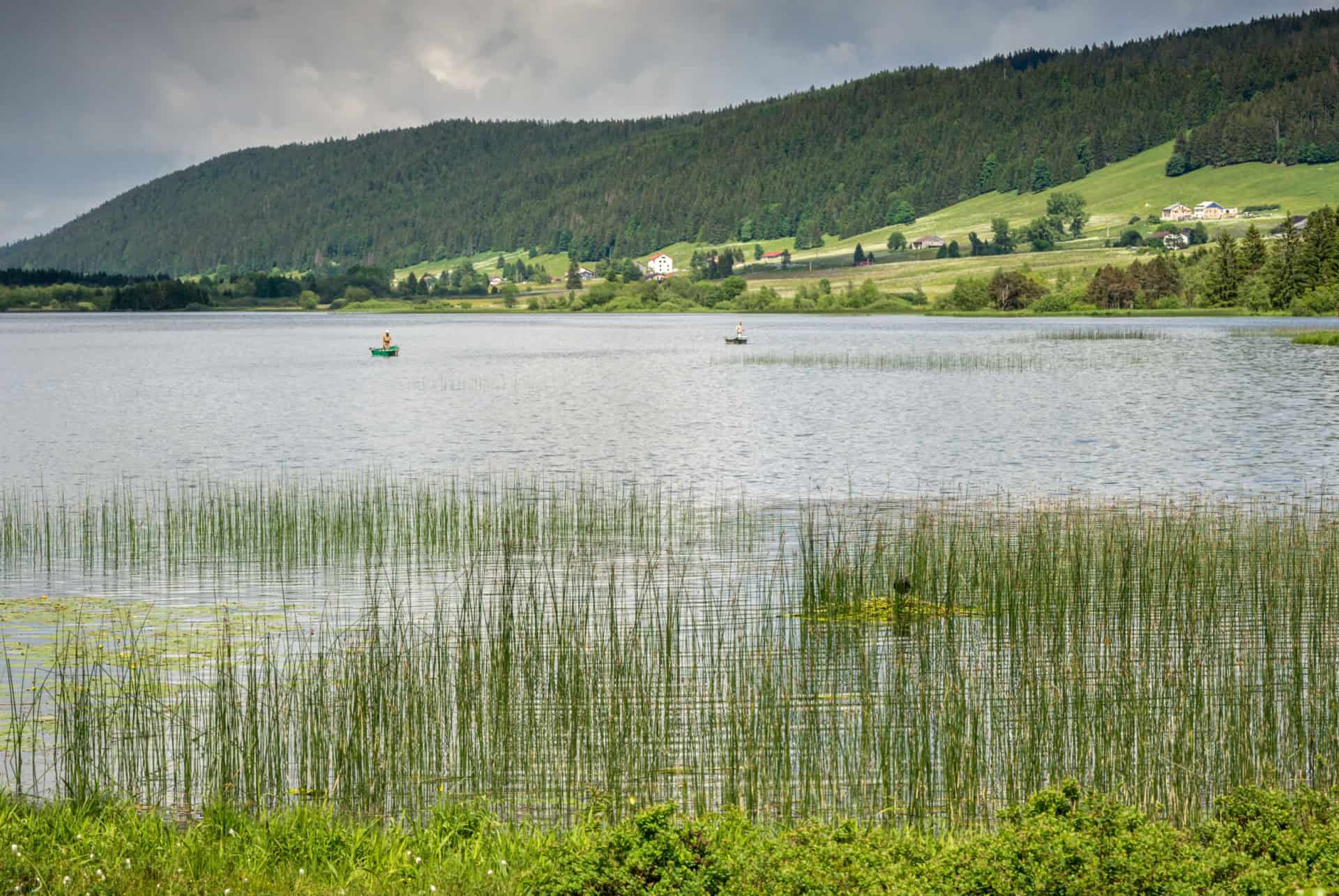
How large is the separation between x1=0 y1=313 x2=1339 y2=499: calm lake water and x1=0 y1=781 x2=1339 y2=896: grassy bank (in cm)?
1964

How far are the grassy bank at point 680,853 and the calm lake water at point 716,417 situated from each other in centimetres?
1964

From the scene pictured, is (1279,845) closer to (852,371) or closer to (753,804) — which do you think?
(753,804)

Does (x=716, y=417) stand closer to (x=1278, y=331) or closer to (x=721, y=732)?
(x=721, y=732)

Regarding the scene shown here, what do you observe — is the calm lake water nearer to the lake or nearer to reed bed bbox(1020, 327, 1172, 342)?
the lake

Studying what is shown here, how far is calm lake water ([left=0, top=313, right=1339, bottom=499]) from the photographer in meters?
31.9

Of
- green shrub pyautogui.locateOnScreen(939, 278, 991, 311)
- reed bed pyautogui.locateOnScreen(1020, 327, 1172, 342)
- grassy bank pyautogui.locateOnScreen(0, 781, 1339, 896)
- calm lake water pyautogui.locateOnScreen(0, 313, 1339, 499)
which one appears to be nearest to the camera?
grassy bank pyautogui.locateOnScreen(0, 781, 1339, 896)

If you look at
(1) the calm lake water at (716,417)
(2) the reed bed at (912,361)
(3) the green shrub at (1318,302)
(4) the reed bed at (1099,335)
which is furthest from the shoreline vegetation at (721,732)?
(3) the green shrub at (1318,302)

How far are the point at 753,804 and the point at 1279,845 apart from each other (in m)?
3.57

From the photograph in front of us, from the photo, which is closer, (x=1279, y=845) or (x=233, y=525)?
(x=1279, y=845)

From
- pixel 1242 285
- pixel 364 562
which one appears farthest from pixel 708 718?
pixel 1242 285

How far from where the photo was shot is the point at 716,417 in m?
46.9

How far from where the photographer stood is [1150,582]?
48.5ft

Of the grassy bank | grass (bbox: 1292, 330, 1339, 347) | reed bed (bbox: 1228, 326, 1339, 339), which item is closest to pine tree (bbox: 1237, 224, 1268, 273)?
reed bed (bbox: 1228, 326, 1339, 339)

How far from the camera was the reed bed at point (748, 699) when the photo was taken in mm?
9812
